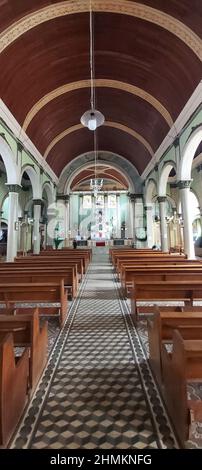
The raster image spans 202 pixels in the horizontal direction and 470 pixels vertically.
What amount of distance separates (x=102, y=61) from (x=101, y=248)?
1271cm

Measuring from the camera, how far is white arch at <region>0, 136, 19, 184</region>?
9297 mm

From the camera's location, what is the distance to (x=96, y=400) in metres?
2.14

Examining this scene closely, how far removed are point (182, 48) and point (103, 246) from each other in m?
15.1

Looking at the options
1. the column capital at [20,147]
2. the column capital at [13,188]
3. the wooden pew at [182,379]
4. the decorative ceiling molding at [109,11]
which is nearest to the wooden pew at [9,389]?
the wooden pew at [182,379]

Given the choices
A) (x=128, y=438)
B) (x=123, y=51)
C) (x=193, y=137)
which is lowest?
(x=128, y=438)

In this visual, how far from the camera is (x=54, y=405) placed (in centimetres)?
210

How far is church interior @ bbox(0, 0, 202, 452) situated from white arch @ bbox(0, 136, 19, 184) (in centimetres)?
4

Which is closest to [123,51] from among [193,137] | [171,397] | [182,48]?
[182,48]

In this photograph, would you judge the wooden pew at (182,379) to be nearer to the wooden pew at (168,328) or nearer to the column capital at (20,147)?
the wooden pew at (168,328)

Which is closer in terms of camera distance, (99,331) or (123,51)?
(99,331)

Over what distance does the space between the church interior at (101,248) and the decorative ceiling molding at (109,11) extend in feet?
0.10

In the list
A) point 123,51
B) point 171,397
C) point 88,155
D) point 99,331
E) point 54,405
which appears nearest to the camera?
point 171,397

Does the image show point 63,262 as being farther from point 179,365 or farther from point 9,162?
point 179,365
